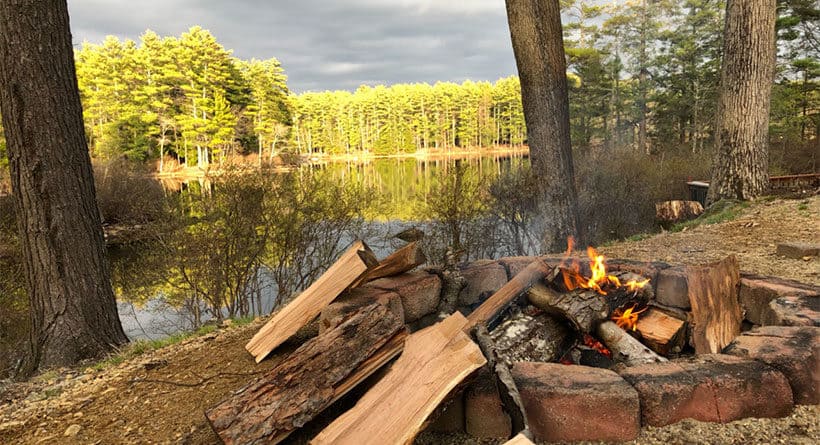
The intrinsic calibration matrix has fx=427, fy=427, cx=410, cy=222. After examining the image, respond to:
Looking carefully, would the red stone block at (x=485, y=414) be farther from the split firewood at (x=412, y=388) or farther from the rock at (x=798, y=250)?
the rock at (x=798, y=250)

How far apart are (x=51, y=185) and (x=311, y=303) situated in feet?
7.10

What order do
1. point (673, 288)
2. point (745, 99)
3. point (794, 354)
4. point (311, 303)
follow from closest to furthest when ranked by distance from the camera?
1. point (794, 354)
2. point (311, 303)
3. point (673, 288)
4. point (745, 99)

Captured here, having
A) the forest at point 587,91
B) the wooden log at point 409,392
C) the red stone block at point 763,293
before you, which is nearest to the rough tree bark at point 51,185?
the wooden log at point 409,392

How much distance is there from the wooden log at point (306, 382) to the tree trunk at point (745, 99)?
20.6 feet

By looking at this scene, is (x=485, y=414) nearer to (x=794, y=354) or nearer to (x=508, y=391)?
(x=508, y=391)

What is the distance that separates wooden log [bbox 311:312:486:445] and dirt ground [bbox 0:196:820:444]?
265 millimetres

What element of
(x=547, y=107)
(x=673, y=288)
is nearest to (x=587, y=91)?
(x=547, y=107)

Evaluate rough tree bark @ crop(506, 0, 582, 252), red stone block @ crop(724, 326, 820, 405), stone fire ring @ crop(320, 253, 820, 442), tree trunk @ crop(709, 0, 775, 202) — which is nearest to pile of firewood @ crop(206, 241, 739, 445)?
stone fire ring @ crop(320, 253, 820, 442)

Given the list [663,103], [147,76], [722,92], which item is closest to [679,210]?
[722,92]

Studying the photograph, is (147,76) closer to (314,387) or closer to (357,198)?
(357,198)

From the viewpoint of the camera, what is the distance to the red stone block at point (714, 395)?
162 centimetres

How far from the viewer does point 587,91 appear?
23.5 meters

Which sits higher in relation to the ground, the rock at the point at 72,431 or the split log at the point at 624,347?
the split log at the point at 624,347

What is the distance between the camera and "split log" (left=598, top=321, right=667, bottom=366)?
209 cm
